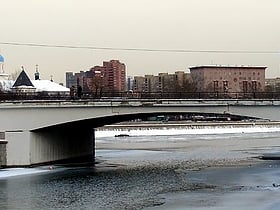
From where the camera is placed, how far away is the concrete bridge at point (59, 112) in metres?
52.7

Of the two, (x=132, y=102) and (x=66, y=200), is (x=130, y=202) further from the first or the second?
(x=132, y=102)

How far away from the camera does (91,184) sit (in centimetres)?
4272

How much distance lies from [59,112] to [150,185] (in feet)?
49.4

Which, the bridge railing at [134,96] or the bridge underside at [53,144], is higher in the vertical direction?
the bridge railing at [134,96]

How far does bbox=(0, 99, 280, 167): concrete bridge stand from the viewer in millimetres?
52656

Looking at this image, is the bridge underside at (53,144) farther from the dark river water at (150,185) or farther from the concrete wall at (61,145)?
the dark river water at (150,185)

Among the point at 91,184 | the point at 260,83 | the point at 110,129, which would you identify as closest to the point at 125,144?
the point at 110,129

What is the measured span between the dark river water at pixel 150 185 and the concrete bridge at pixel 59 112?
2.45m

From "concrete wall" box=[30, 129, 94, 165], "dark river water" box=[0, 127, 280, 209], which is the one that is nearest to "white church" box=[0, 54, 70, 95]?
"concrete wall" box=[30, 129, 94, 165]

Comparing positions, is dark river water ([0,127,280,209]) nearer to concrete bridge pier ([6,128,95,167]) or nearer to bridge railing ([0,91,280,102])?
concrete bridge pier ([6,128,95,167])

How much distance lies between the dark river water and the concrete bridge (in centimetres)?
245

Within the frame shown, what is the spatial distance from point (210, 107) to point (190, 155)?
11977 millimetres

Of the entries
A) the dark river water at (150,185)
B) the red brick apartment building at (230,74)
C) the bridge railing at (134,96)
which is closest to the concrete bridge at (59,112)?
the bridge railing at (134,96)

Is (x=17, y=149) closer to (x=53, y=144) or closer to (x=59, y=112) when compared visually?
(x=59, y=112)
